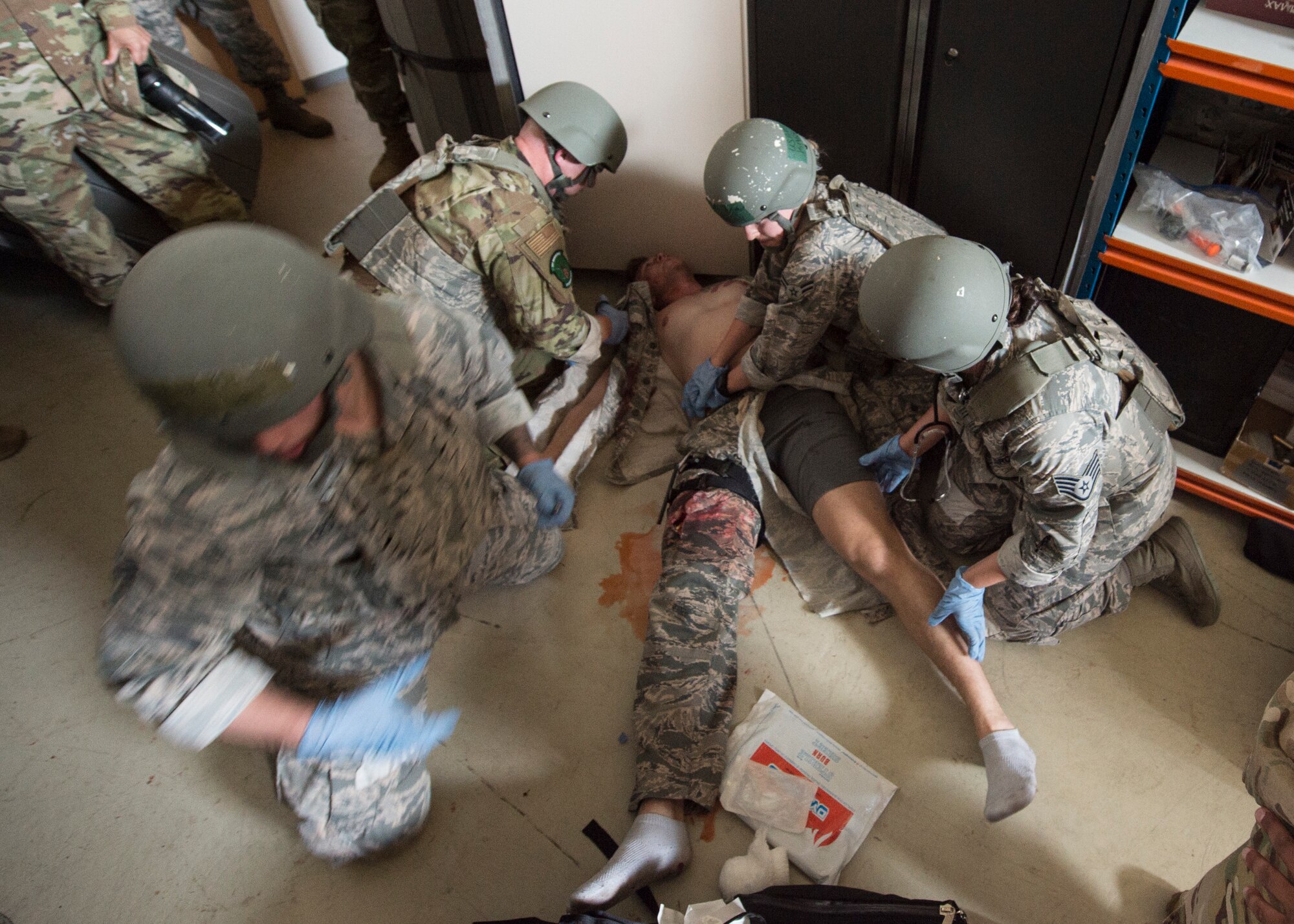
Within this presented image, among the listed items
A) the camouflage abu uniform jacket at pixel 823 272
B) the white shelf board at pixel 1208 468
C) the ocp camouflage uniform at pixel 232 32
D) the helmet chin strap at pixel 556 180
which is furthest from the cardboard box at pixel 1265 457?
the ocp camouflage uniform at pixel 232 32

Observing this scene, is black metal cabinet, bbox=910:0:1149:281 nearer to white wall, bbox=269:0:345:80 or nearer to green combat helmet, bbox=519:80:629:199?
green combat helmet, bbox=519:80:629:199

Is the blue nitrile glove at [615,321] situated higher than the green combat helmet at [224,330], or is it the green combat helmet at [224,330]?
the green combat helmet at [224,330]

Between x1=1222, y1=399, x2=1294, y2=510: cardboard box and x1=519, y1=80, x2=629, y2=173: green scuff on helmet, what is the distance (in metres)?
1.84

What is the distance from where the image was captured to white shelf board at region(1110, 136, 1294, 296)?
1655 mm

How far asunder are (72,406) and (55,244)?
0.57 meters

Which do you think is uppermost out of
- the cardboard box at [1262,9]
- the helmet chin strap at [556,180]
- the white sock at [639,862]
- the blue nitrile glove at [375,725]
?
the cardboard box at [1262,9]

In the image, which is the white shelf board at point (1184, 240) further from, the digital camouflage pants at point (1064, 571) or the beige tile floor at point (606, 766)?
the beige tile floor at point (606, 766)

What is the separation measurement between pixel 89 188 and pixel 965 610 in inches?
119

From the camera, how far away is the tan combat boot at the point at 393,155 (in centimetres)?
336

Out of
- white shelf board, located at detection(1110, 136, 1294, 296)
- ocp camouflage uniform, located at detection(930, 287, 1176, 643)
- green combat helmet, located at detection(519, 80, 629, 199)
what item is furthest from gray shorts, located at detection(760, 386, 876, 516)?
green combat helmet, located at detection(519, 80, 629, 199)

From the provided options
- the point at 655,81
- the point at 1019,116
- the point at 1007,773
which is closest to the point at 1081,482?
the point at 1007,773

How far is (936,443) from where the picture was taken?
1975 millimetres

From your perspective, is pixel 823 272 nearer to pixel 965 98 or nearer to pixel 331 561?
pixel 965 98

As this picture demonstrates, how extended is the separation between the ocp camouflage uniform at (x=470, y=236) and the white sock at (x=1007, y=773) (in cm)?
153
